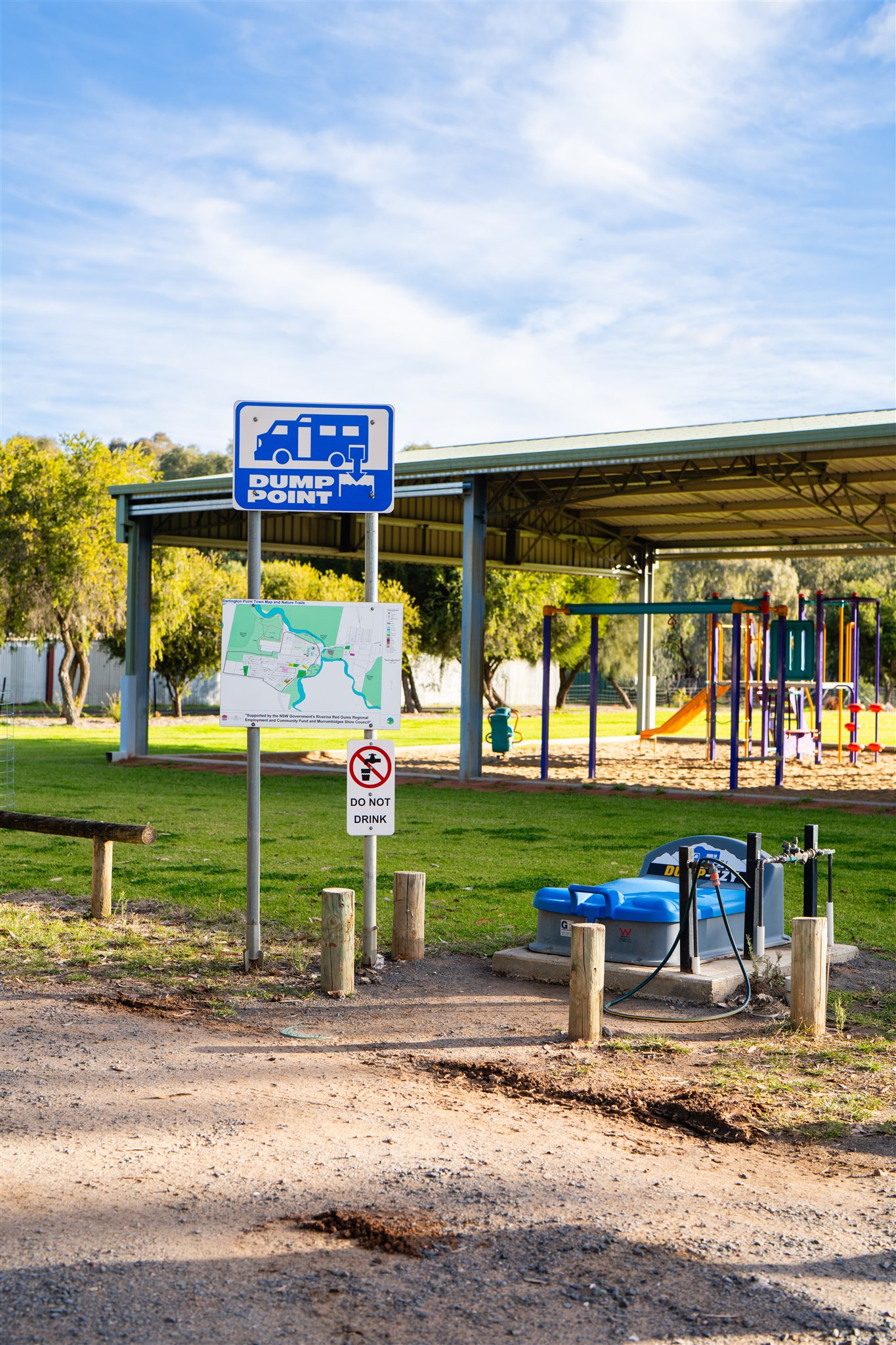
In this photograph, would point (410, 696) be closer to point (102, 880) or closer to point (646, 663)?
point (646, 663)

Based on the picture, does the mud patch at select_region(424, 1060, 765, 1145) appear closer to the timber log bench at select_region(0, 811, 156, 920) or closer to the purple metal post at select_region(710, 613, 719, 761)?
the timber log bench at select_region(0, 811, 156, 920)

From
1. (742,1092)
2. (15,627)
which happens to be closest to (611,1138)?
(742,1092)

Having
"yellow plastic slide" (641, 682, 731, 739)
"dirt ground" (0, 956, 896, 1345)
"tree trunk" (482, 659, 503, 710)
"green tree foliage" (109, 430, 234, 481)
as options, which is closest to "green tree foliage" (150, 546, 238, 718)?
"tree trunk" (482, 659, 503, 710)

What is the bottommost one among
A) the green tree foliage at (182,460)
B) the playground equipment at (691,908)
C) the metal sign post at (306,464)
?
the playground equipment at (691,908)

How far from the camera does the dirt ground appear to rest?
3.27m

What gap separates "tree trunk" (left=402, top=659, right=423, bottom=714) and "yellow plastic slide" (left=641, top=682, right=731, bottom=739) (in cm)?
1628

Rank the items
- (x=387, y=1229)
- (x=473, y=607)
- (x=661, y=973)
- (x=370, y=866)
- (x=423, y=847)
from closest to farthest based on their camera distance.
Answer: (x=387, y=1229) < (x=661, y=973) < (x=370, y=866) < (x=423, y=847) < (x=473, y=607)

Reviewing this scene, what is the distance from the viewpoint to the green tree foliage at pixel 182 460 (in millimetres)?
85750

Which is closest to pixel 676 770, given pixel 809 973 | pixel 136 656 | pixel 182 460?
pixel 136 656

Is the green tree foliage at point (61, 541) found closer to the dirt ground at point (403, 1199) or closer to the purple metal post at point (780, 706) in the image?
the purple metal post at point (780, 706)

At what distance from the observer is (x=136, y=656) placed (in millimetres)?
21547

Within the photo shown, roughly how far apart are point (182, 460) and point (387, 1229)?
318ft

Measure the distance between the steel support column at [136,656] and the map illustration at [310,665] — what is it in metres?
14.5

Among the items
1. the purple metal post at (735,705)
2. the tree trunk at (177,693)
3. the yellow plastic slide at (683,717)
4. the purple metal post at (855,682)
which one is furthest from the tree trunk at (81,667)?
the purple metal post at (735,705)
